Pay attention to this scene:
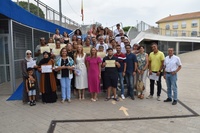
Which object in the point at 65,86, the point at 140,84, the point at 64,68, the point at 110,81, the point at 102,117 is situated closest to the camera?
the point at 102,117

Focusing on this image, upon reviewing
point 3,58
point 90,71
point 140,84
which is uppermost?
point 3,58

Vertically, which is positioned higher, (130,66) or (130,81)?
(130,66)

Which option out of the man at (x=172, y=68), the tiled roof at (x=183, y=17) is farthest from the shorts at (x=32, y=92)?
the tiled roof at (x=183, y=17)

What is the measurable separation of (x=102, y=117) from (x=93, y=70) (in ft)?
6.02

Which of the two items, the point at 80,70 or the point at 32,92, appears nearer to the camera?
the point at 32,92

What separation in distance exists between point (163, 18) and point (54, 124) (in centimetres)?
7610

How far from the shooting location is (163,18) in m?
74.5

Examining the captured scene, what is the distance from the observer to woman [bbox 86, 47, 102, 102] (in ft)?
21.9

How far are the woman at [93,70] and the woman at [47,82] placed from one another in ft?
3.84

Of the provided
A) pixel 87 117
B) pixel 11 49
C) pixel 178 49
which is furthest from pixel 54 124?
pixel 178 49

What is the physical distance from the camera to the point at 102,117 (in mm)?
5328

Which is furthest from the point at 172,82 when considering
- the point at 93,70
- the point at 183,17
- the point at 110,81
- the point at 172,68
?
the point at 183,17

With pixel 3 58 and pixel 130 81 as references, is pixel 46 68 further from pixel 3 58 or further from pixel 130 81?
pixel 3 58

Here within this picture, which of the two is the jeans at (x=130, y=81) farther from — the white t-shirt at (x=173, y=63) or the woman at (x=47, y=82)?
the woman at (x=47, y=82)
